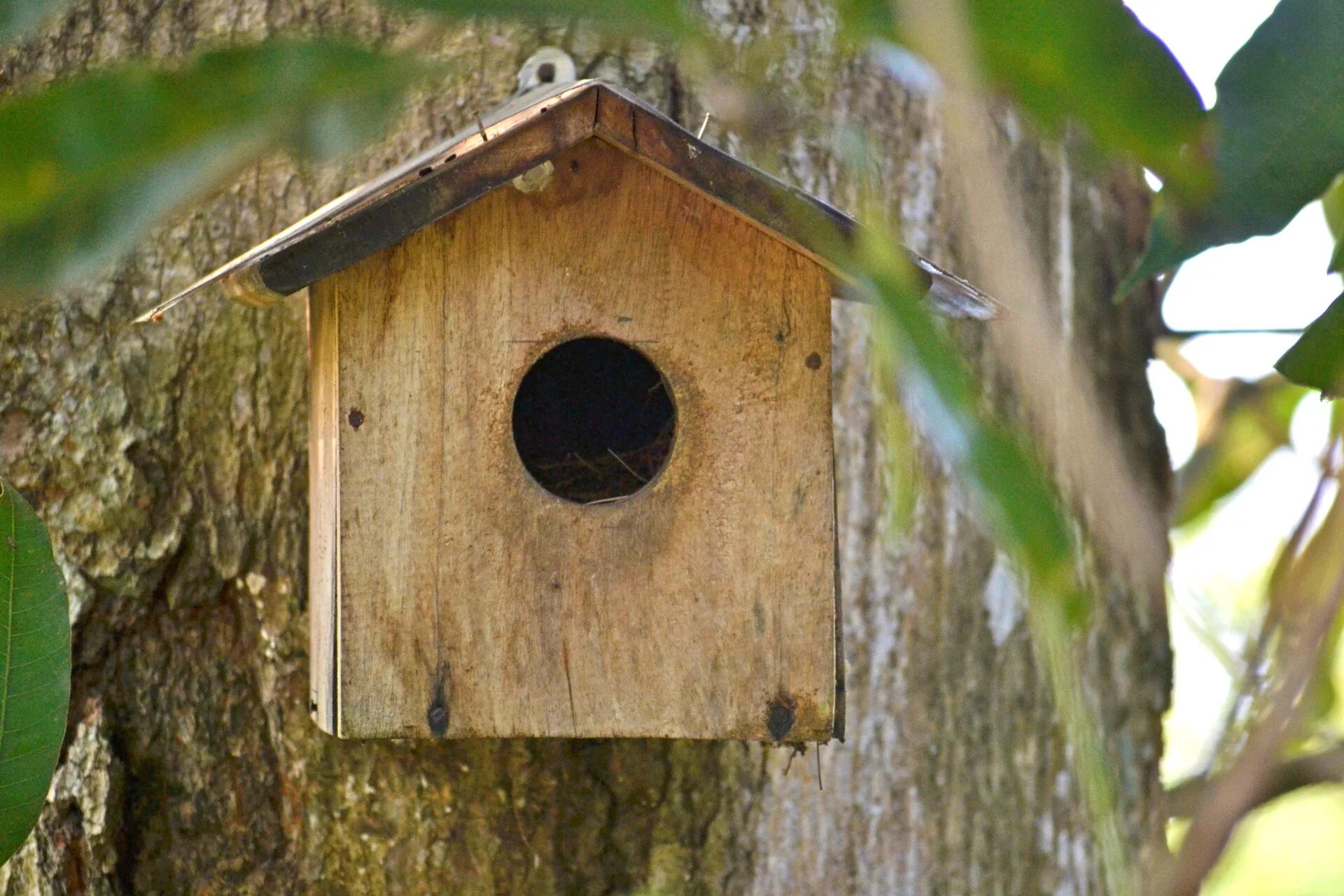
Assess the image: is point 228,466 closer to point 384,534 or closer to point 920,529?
point 384,534

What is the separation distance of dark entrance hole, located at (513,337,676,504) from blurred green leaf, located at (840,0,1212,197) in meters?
0.86

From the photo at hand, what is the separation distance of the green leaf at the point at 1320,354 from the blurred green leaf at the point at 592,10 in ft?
2.81

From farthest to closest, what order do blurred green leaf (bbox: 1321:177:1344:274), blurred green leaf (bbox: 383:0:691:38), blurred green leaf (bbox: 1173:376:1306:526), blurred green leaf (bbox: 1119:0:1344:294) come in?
blurred green leaf (bbox: 1173:376:1306:526) → blurred green leaf (bbox: 1321:177:1344:274) → blurred green leaf (bbox: 1119:0:1344:294) → blurred green leaf (bbox: 383:0:691:38)

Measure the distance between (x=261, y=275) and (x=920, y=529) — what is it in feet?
3.41

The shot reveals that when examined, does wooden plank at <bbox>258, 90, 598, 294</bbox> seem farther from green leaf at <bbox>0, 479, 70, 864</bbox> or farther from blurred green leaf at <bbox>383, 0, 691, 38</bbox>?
blurred green leaf at <bbox>383, 0, 691, 38</bbox>

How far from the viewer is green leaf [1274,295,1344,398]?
1.43 metres

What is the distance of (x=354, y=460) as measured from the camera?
1479mm

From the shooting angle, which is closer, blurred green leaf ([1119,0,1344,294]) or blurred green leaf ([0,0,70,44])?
blurred green leaf ([0,0,70,44])

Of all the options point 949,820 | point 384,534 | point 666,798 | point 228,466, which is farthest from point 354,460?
point 949,820

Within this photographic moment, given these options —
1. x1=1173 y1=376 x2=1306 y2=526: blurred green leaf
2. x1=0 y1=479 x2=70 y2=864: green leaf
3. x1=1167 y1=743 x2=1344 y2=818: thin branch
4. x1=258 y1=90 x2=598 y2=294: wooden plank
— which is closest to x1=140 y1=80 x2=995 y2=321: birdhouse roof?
x1=258 y1=90 x2=598 y2=294: wooden plank

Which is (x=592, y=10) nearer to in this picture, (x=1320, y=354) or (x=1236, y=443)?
(x=1320, y=354)

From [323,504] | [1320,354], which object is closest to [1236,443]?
[1320,354]

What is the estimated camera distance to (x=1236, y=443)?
310 cm

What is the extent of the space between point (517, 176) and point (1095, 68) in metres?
0.69
